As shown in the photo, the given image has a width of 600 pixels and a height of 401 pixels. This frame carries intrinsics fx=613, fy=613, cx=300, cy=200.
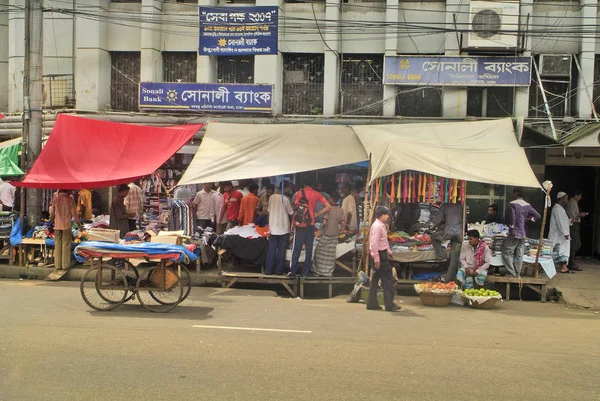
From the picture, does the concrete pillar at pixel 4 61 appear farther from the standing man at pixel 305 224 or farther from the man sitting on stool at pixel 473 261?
the man sitting on stool at pixel 473 261

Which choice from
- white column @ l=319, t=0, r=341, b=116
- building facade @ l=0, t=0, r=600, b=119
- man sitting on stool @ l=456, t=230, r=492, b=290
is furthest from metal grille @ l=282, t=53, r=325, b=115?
man sitting on stool @ l=456, t=230, r=492, b=290

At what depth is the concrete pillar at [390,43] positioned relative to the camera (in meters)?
16.5

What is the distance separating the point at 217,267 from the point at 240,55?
22.5 feet

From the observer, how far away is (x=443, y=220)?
468 inches

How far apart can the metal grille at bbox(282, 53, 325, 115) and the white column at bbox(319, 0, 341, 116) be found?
29 centimetres

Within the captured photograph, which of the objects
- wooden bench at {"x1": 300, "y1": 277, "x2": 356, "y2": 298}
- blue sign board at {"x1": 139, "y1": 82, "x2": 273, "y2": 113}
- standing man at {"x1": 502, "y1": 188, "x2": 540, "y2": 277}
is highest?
blue sign board at {"x1": 139, "y1": 82, "x2": 273, "y2": 113}

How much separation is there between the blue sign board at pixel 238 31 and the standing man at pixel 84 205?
16.6ft

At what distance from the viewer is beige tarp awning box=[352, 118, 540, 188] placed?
1069 centimetres

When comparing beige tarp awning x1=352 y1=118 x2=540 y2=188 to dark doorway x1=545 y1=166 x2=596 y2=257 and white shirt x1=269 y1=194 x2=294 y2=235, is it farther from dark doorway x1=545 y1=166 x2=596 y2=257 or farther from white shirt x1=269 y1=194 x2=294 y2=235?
dark doorway x1=545 y1=166 x2=596 y2=257

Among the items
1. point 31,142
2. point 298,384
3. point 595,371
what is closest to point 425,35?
point 31,142

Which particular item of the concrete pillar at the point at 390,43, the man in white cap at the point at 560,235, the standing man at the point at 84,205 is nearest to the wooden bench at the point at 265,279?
the standing man at the point at 84,205

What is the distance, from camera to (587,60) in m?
15.8

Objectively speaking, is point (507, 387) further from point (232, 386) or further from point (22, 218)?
point (22, 218)

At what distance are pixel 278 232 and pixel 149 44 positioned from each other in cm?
820
